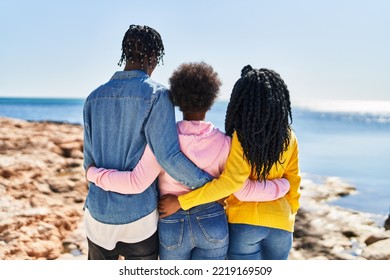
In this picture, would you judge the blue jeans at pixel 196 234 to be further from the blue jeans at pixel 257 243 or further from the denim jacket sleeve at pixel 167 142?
the denim jacket sleeve at pixel 167 142

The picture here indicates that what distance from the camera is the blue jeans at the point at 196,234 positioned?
2.08 metres

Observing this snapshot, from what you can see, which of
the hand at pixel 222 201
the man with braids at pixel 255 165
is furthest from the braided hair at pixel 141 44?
the hand at pixel 222 201

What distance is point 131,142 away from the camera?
208 cm

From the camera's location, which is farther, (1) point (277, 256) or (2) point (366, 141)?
(2) point (366, 141)

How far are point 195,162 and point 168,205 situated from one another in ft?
0.83

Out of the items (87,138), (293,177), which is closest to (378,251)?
(293,177)

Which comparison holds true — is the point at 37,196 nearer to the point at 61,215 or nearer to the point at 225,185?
the point at 61,215

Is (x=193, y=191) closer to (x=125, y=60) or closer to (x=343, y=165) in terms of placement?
(x=125, y=60)

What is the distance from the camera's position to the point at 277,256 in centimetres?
226

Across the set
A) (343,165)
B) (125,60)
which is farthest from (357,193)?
(125,60)

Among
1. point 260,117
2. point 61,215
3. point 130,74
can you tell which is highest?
point 130,74

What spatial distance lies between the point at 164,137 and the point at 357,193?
27.9 ft

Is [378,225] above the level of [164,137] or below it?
below
